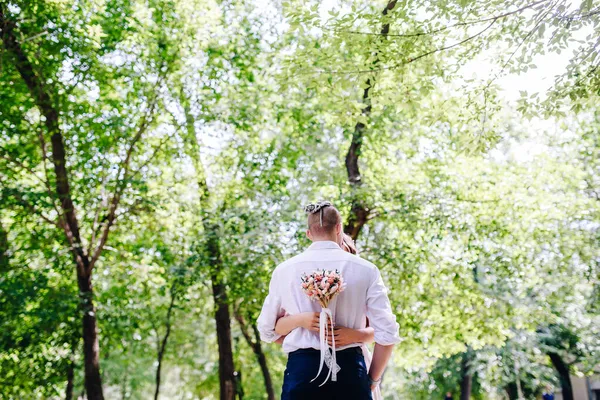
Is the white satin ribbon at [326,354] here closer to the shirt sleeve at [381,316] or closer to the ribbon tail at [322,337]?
the ribbon tail at [322,337]

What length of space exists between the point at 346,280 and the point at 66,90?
33.6 ft

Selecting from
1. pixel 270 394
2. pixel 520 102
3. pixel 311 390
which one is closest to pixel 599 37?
pixel 520 102

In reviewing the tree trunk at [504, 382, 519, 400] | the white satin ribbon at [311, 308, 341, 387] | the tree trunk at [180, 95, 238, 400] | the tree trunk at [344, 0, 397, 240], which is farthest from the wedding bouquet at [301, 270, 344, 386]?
the tree trunk at [504, 382, 519, 400]

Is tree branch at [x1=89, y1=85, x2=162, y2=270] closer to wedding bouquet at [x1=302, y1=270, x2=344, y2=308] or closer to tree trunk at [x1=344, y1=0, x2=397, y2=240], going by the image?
tree trunk at [x1=344, y1=0, x2=397, y2=240]

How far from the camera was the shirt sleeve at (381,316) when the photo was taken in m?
3.62

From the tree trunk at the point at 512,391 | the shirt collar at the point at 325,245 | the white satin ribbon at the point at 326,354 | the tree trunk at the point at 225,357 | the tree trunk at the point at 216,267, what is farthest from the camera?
the tree trunk at the point at 512,391

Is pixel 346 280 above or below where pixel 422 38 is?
below

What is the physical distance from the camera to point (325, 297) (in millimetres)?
3525

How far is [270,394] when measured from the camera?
2148 cm

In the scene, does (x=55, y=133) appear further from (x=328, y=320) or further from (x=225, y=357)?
(x=328, y=320)

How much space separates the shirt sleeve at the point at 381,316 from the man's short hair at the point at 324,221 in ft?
1.44

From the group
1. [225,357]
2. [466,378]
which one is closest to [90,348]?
[225,357]

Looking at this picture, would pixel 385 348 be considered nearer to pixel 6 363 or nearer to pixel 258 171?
pixel 258 171

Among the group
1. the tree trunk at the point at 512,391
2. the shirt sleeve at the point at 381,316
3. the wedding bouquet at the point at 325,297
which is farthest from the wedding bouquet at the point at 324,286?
the tree trunk at the point at 512,391
